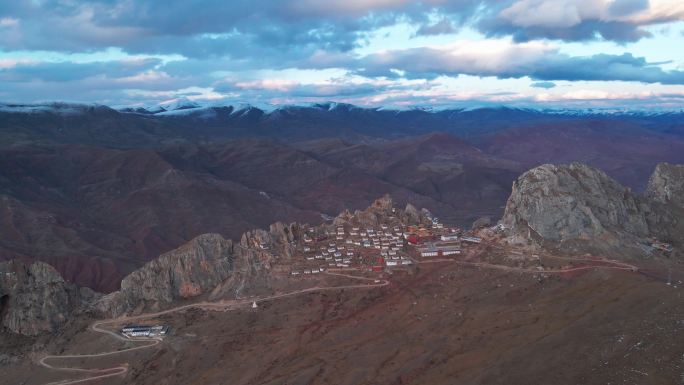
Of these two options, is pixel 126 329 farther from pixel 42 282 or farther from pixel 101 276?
pixel 101 276

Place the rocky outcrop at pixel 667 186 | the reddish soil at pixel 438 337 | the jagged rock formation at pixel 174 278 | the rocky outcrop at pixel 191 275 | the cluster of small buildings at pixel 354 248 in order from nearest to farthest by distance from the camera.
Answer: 1. the reddish soil at pixel 438 337
2. the jagged rock formation at pixel 174 278
3. the rocky outcrop at pixel 191 275
4. the cluster of small buildings at pixel 354 248
5. the rocky outcrop at pixel 667 186

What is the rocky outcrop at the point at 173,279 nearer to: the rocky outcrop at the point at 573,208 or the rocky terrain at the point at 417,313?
→ the rocky terrain at the point at 417,313

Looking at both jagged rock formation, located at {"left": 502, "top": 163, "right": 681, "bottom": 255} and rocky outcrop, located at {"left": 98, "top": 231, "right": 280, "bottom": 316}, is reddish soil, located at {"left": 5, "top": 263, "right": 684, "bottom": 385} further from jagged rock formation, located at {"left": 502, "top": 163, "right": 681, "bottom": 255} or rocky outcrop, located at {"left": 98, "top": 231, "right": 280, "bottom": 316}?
jagged rock formation, located at {"left": 502, "top": 163, "right": 681, "bottom": 255}

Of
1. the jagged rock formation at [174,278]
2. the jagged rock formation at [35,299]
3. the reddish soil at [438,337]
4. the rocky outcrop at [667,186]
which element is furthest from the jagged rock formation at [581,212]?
the jagged rock formation at [35,299]

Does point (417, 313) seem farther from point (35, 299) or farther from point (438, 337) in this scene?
point (35, 299)

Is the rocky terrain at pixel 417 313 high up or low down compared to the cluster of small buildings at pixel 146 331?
up
